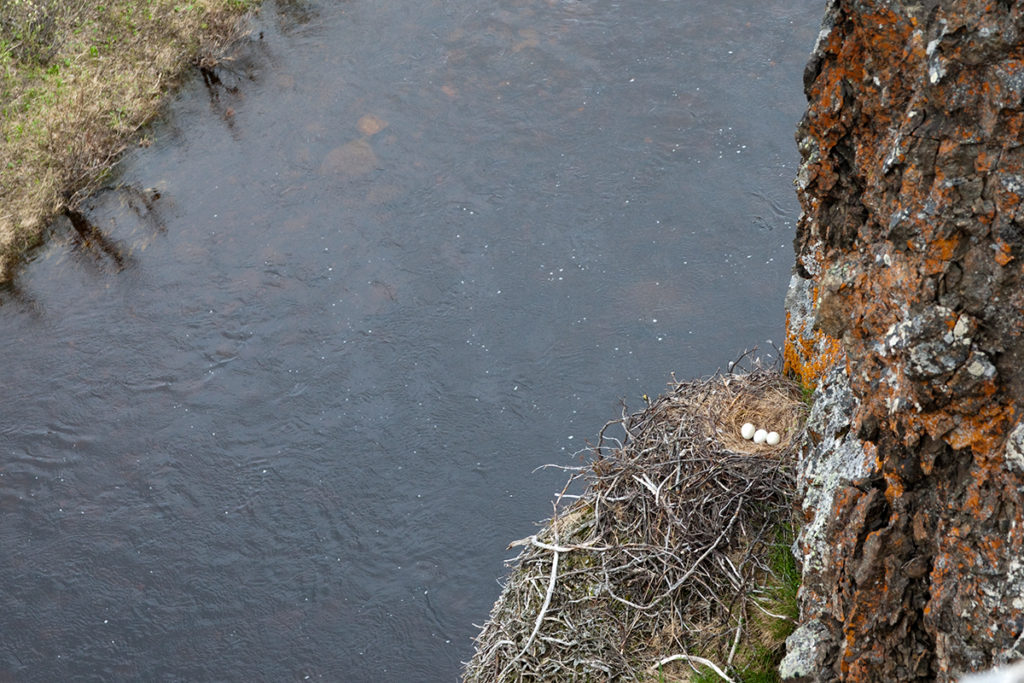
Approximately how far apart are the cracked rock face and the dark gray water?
5.63m

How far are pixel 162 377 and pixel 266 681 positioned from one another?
355 centimetres

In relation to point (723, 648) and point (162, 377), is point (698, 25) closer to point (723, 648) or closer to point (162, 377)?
point (162, 377)

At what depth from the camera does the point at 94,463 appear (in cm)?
1050

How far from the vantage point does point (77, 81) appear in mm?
14539

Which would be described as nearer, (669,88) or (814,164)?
(814,164)

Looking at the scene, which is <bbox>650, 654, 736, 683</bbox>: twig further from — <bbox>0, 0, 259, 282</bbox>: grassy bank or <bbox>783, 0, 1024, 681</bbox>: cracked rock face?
<bbox>0, 0, 259, 282</bbox>: grassy bank

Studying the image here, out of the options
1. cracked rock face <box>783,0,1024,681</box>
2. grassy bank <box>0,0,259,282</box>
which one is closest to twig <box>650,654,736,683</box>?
cracked rock face <box>783,0,1024,681</box>

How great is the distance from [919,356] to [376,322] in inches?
309

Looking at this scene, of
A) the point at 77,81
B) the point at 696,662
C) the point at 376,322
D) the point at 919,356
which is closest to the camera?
the point at 919,356

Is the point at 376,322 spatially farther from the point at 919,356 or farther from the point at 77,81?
the point at 919,356

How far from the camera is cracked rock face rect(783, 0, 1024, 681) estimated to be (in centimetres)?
334

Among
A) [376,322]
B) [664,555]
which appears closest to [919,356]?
[664,555]

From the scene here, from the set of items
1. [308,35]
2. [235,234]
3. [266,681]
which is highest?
[308,35]

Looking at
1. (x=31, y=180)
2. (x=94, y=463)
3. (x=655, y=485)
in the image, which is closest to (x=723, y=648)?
(x=655, y=485)
